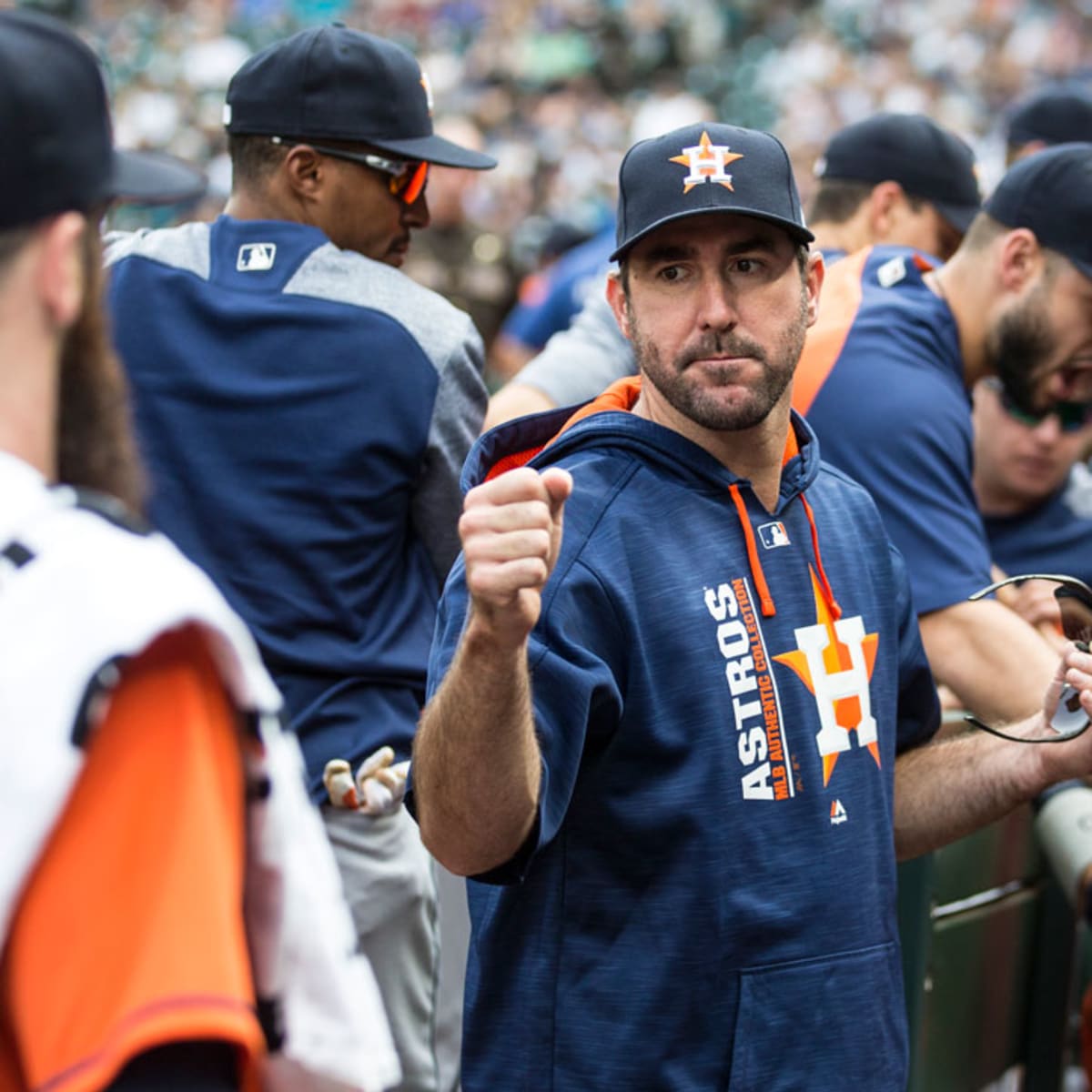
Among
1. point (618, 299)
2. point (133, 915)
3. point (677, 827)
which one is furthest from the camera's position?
point (618, 299)

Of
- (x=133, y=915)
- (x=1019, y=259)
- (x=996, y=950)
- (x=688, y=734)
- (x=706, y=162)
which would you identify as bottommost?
(x=996, y=950)

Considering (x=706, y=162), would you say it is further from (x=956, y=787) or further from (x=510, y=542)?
(x=956, y=787)

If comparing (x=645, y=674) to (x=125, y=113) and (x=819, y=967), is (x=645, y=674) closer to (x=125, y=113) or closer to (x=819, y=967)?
(x=819, y=967)

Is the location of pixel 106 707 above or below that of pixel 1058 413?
above

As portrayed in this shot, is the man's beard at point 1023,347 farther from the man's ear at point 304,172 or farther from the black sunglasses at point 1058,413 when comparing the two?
the man's ear at point 304,172

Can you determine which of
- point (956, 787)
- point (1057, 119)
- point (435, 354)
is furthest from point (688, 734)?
point (1057, 119)

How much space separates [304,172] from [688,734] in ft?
5.59

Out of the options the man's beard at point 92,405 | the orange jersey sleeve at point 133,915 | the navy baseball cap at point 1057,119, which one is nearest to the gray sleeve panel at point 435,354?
the man's beard at point 92,405

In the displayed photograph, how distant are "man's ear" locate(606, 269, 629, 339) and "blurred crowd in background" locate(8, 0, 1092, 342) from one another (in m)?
9.90

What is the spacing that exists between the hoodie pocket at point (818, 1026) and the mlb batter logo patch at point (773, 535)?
609 millimetres

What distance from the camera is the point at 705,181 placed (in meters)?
2.59

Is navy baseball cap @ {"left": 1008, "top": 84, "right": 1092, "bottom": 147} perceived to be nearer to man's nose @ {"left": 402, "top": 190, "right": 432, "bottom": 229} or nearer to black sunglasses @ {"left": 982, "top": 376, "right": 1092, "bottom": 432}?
black sunglasses @ {"left": 982, "top": 376, "right": 1092, "bottom": 432}

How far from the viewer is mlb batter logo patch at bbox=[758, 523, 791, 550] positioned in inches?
103

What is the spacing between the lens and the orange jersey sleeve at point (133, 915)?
1.28 m
